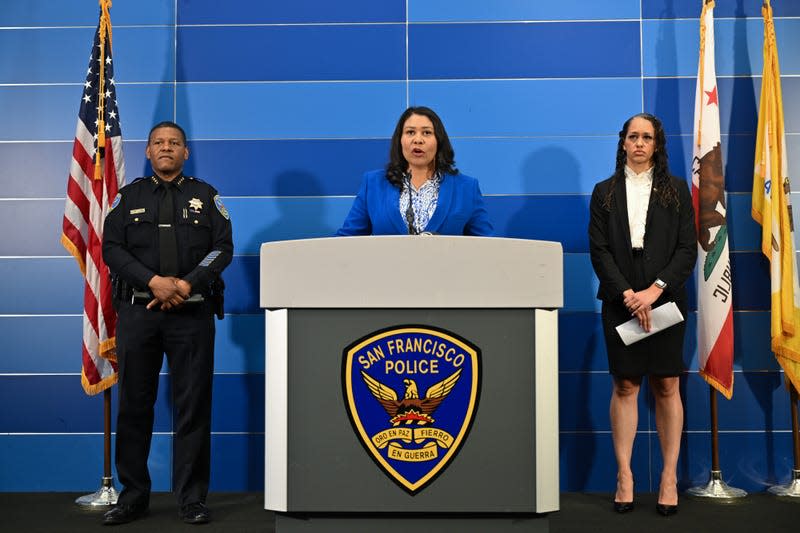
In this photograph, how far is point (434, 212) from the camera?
8.95 ft

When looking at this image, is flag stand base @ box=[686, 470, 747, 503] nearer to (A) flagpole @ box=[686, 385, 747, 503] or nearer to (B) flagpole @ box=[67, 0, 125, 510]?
(A) flagpole @ box=[686, 385, 747, 503]

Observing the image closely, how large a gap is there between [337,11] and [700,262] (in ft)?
6.87

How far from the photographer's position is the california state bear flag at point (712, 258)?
3.70 meters

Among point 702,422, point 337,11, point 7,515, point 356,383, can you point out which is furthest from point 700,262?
point 7,515

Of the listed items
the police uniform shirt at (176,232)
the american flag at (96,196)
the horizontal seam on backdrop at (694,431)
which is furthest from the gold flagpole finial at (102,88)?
the horizontal seam on backdrop at (694,431)

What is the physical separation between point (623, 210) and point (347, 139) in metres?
1.38

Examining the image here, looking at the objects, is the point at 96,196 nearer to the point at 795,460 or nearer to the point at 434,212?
the point at 434,212

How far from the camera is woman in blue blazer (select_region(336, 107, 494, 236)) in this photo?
2721 millimetres

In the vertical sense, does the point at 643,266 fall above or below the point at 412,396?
above

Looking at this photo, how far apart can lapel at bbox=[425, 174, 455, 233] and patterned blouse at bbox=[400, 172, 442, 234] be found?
0.01m

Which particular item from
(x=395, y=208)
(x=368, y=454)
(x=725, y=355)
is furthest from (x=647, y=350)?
(x=368, y=454)

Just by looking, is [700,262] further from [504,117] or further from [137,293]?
[137,293]

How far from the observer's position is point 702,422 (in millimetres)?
3951

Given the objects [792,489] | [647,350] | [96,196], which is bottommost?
[792,489]
